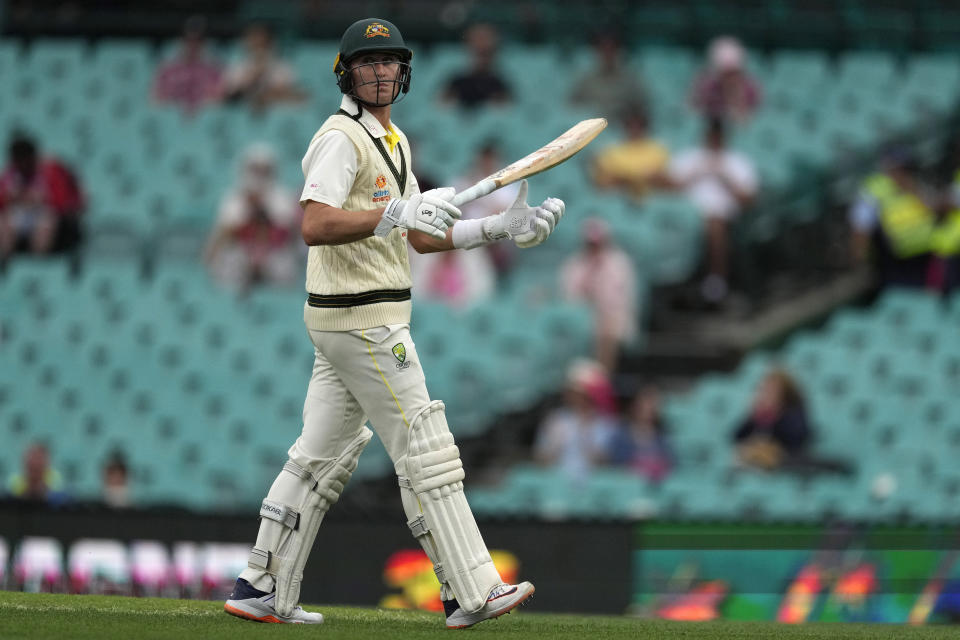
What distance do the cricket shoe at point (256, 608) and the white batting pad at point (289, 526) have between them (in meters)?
0.02

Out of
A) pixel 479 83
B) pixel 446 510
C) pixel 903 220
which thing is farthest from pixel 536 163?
pixel 479 83

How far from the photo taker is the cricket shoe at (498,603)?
4.79 metres

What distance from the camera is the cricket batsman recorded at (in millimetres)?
4777

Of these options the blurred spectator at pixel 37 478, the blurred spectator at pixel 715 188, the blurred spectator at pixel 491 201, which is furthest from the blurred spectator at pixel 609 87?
the blurred spectator at pixel 37 478

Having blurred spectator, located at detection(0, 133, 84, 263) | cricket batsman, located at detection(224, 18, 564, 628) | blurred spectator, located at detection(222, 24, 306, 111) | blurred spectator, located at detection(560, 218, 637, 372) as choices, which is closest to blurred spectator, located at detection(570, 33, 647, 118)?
blurred spectator, located at detection(560, 218, 637, 372)

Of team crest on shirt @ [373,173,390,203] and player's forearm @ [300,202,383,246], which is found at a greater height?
team crest on shirt @ [373,173,390,203]

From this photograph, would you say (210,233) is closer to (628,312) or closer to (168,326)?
(168,326)

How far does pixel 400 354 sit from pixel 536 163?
0.79 m

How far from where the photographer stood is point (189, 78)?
12.4m

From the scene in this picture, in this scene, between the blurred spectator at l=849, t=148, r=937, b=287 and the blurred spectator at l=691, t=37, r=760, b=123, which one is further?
the blurred spectator at l=691, t=37, r=760, b=123

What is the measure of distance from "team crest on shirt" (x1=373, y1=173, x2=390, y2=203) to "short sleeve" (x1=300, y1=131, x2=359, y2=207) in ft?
0.39

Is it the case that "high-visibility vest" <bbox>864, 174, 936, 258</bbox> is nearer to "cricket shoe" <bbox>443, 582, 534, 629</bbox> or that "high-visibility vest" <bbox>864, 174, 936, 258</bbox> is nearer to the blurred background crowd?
the blurred background crowd

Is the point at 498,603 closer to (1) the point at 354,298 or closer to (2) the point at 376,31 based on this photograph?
(1) the point at 354,298

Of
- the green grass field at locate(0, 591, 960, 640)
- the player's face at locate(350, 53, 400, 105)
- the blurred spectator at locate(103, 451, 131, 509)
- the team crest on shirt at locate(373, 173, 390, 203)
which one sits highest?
the player's face at locate(350, 53, 400, 105)
